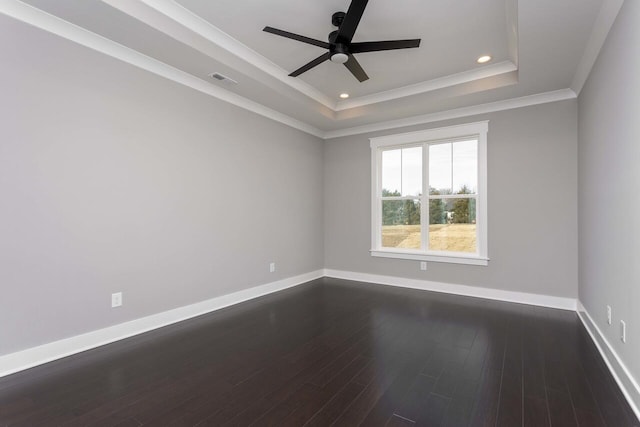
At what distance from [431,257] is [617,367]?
256 cm

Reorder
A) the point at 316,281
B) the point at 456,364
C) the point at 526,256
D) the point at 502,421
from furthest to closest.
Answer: the point at 316,281 < the point at 526,256 < the point at 456,364 < the point at 502,421

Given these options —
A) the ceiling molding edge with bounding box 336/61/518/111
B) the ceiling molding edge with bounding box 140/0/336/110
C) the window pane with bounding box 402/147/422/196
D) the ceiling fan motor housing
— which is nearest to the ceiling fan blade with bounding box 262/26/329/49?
the ceiling fan motor housing

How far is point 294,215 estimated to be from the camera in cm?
505

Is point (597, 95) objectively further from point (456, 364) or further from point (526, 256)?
point (456, 364)

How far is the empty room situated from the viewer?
2018mm

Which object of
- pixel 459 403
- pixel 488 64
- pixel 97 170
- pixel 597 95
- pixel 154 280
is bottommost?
pixel 459 403

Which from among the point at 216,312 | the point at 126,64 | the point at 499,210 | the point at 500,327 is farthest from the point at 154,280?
the point at 499,210

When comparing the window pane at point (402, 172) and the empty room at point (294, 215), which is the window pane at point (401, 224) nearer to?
the empty room at point (294, 215)

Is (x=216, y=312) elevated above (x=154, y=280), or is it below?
below

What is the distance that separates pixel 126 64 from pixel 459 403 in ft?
12.6

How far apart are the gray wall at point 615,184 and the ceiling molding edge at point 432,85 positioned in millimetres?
895

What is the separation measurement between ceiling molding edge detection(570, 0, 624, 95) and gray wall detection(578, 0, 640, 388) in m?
0.07

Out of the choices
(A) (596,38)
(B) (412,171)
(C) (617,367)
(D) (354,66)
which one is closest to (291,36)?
(D) (354,66)

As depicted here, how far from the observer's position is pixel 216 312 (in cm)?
366
